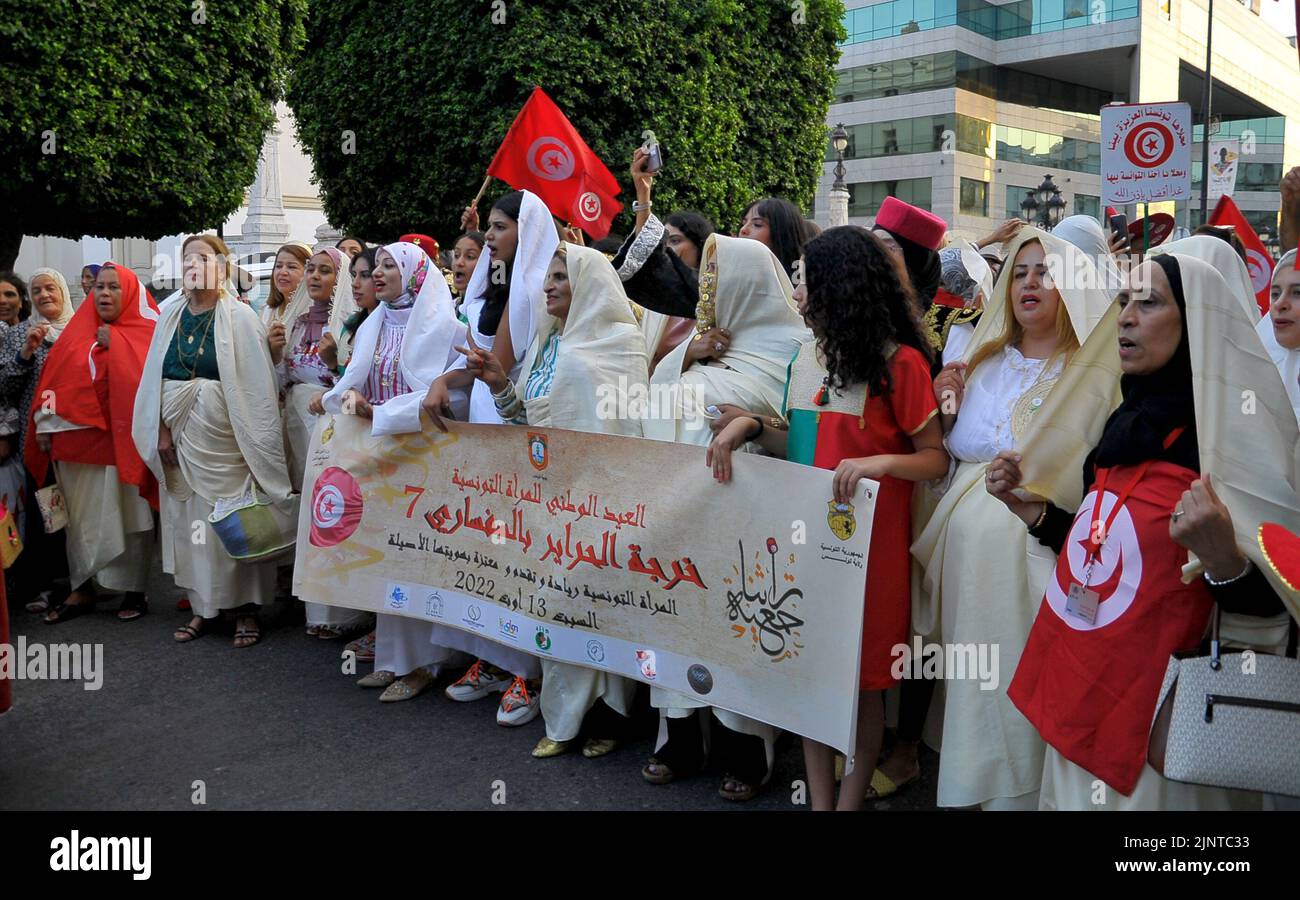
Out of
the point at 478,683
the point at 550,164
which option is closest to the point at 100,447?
the point at 478,683

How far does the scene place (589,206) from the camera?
18.9 feet

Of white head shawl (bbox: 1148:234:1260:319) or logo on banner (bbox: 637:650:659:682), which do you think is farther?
logo on banner (bbox: 637:650:659:682)

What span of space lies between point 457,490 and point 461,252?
178cm

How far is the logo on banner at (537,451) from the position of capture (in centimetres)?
420

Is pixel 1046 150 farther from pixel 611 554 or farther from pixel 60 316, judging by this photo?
pixel 611 554

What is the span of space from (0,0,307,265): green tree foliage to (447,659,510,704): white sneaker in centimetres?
772

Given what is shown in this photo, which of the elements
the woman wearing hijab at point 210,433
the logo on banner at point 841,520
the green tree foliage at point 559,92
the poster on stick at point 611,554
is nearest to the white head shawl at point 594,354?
the poster on stick at point 611,554

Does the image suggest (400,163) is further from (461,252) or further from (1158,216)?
(1158,216)

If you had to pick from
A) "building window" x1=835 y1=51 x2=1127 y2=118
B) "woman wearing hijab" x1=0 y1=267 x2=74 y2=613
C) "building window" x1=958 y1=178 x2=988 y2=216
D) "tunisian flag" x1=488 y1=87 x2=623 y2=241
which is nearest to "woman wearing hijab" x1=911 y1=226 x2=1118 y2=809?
"tunisian flag" x1=488 y1=87 x2=623 y2=241

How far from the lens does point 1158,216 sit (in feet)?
22.7

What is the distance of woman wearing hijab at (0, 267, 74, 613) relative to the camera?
6.29 meters

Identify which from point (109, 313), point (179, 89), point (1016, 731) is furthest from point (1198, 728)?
point (179, 89)

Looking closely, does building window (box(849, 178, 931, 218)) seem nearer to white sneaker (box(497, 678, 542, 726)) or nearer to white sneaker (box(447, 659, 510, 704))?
white sneaker (box(447, 659, 510, 704))
